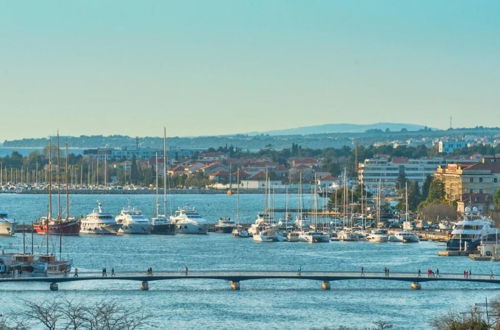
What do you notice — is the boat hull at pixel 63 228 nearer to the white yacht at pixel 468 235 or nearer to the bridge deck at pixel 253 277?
the white yacht at pixel 468 235

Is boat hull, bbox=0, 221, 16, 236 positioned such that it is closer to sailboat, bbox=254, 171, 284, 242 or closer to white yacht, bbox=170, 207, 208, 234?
white yacht, bbox=170, 207, 208, 234

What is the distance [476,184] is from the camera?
83.2 meters

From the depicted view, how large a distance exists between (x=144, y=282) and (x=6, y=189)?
98516 millimetres

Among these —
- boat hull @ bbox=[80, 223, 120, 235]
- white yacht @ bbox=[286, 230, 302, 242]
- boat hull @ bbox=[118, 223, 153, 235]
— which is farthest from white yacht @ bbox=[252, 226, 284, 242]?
boat hull @ bbox=[80, 223, 120, 235]

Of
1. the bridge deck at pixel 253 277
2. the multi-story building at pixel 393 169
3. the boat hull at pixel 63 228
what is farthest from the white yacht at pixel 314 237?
the multi-story building at pixel 393 169

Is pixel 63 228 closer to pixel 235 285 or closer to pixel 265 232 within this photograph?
pixel 265 232

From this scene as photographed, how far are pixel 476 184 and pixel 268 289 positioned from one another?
1534 inches

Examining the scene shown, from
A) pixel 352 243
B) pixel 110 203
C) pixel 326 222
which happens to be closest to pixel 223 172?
pixel 110 203

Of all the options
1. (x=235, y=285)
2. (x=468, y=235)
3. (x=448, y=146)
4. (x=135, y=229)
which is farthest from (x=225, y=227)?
(x=448, y=146)

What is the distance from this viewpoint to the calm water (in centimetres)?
3984

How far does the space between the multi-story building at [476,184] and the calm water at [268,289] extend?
14.6 m

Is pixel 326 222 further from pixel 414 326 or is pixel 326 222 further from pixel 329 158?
pixel 329 158

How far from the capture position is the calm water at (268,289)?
3984cm

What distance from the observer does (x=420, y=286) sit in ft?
150
